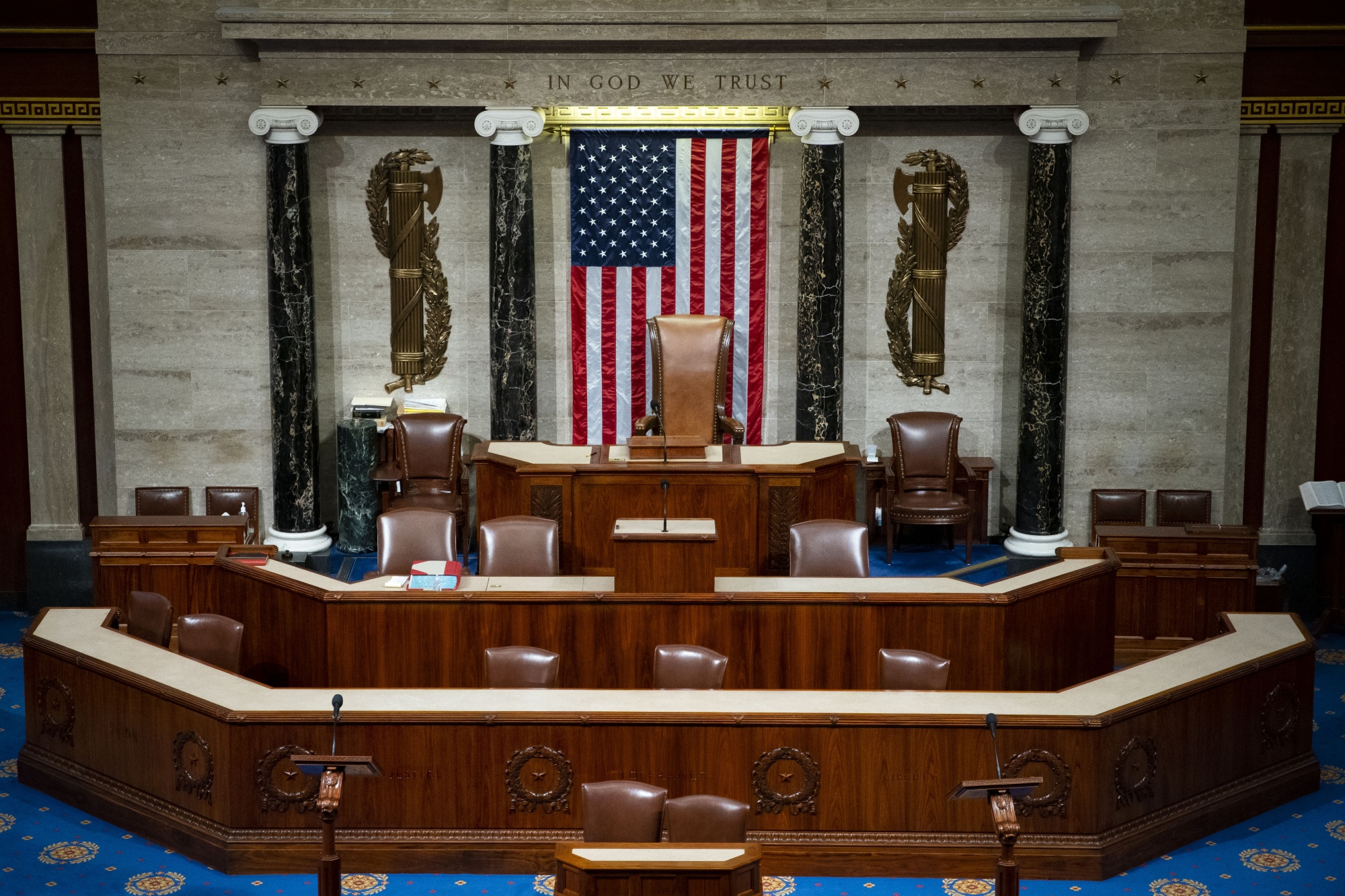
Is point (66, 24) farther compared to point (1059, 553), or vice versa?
point (66, 24)

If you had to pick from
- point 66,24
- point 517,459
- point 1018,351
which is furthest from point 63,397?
point 1018,351

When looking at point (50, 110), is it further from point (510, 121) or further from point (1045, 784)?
point (1045, 784)

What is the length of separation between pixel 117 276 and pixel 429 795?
6.71 meters

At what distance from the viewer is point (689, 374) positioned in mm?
10773

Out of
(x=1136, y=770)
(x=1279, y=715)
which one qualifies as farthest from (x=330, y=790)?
(x=1279, y=715)

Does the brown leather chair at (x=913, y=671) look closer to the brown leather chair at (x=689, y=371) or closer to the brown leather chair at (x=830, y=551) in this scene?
the brown leather chair at (x=830, y=551)

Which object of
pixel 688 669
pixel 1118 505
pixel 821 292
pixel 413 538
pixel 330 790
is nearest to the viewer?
pixel 330 790

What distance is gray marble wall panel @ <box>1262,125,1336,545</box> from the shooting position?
1242 cm

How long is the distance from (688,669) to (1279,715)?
3.43 metres

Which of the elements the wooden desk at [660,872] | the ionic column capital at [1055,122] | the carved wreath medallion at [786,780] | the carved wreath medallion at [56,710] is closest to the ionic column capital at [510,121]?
the ionic column capital at [1055,122]

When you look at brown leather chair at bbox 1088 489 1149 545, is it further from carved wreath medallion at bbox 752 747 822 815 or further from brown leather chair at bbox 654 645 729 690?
carved wreath medallion at bbox 752 747 822 815

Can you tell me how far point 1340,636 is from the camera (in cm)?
1191

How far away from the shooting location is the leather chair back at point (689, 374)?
10.8m

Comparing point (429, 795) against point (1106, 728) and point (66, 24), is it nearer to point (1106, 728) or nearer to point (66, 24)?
point (1106, 728)
